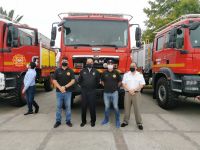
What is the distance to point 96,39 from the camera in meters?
7.98

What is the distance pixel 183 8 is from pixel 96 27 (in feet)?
53.0

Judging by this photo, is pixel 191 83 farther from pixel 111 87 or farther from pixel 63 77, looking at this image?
pixel 63 77

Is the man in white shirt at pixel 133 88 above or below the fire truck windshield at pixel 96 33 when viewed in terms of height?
below

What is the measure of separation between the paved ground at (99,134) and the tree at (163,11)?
51.6 feet

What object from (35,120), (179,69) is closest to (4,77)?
(35,120)

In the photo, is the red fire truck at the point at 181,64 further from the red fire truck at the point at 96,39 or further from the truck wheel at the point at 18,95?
the truck wheel at the point at 18,95

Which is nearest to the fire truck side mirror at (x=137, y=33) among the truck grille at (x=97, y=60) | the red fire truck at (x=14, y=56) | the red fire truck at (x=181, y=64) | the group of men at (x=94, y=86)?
the truck grille at (x=97, y=60)

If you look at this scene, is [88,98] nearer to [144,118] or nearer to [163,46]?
[144,118]

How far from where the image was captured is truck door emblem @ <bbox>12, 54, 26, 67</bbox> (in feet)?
29.4

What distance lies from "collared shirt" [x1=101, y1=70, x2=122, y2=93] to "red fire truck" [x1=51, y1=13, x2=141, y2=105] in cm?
100

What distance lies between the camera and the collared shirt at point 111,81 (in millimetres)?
6625

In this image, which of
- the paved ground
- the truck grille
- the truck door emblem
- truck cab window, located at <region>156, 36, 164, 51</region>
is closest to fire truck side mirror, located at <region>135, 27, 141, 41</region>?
the truck grille

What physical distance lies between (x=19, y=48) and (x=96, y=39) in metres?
2.91

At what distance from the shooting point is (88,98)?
6680 mm
